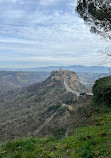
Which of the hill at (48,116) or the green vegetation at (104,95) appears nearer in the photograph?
the green vegetation at (104,95)

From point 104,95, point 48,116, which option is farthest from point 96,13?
point 48,116

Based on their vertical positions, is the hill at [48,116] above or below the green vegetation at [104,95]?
below

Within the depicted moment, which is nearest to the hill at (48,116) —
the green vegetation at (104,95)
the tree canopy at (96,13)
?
the green vegetation at (104,95)

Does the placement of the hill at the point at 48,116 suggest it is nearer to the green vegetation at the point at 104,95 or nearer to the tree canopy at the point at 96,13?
the green vegetation at the point at 104,95

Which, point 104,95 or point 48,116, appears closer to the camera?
point 104,95

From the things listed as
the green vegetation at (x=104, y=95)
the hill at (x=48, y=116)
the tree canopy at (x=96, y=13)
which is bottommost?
the hill at (x=48, y=116)

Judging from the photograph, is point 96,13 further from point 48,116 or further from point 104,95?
point 48,116

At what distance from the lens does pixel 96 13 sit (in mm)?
13000

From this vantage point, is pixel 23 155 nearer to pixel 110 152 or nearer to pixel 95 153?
pixel 95 153

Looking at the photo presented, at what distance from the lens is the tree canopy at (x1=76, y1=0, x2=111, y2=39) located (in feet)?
40.7

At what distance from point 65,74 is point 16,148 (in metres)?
173

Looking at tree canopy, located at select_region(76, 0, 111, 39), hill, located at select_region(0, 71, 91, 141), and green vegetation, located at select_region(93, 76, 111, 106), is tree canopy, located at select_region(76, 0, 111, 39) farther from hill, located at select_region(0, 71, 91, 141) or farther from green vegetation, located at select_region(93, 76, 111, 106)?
hill, located at select_region(0, 71, 91, 141)

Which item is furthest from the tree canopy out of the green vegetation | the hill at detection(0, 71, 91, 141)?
the hill at detection(0, 71, 91, 141)

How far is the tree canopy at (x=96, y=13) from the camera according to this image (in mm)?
12414
